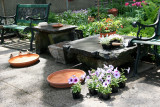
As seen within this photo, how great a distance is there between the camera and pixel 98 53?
160 inches

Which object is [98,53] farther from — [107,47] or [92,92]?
[92,92]

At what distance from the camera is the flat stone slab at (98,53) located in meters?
3.96

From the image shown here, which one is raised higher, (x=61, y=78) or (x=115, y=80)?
(x=115, y=80)

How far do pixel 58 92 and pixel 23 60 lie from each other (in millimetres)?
2036

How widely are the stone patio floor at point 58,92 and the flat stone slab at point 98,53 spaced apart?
0.44m

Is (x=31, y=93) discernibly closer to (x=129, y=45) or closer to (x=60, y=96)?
(x=60, y=96)

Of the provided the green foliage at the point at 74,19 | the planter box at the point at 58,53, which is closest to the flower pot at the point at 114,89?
the planter box at the point at 58,53

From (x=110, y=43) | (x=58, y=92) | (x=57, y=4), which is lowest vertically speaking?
(x=58, y=92)

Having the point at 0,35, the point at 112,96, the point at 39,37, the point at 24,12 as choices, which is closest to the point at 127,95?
the point at 112,96

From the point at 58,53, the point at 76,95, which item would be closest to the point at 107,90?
the point at 76,95

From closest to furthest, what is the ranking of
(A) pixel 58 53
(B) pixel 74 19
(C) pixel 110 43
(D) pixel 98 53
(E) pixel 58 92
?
(E) pixel 58 92
(D) pixel 98 53
(C) pixel 110 43
(A) pixel 58 53
(B) pixel 74 19

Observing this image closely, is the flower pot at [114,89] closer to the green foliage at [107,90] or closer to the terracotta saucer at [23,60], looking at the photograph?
the green foliage at [107,90]

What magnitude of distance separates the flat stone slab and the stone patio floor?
17.2 inches

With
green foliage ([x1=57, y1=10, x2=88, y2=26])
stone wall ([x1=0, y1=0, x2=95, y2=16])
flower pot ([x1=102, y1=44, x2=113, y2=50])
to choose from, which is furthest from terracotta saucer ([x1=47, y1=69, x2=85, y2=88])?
stone wall ([x1=0, y1=0, x2=95, y2=16])
